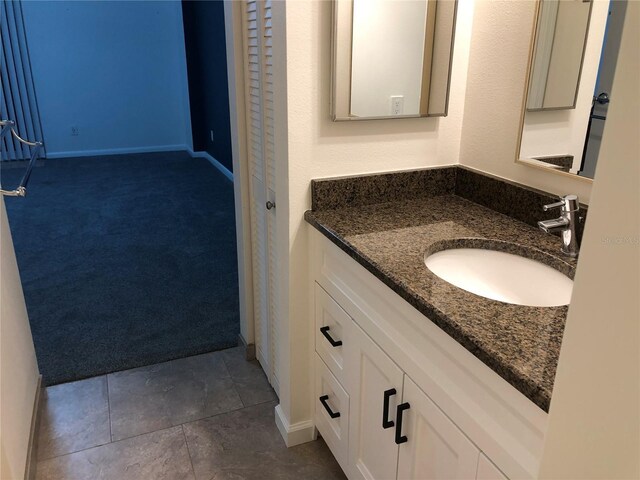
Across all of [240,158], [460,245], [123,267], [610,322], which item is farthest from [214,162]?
[610,322]

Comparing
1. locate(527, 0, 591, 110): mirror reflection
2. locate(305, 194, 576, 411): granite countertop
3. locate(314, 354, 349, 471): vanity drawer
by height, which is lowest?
locate(314, 354, 349, 471): vanity drawer

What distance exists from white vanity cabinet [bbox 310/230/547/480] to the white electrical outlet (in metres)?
0.44

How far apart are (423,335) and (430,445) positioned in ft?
0.79

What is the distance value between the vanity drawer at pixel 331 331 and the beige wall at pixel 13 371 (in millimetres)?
897

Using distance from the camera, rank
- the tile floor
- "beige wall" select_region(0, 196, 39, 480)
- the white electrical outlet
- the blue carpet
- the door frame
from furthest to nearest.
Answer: the blue carpet → the door frame → the tile floor → the white electrical outlet → "beige wall" select_region(0, 196, 39, 480)

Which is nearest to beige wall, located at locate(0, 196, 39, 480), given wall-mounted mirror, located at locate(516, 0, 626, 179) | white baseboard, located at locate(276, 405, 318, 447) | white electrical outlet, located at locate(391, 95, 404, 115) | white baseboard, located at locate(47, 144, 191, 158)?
white baseboard, located at locate(276, 405, 318, 447)

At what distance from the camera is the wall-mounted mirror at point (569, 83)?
1.21 metres

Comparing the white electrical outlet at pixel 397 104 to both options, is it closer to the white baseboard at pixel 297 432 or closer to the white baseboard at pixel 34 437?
the white baseboard at pixel 297 432

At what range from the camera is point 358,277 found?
1.36 meters

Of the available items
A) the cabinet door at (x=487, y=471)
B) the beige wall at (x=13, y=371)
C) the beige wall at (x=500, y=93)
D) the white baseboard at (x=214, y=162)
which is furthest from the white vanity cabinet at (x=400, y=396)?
the white baseboard at (x=214, y=162)

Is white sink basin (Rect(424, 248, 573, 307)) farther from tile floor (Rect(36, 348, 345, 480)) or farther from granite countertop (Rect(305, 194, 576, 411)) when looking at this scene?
tile floor (Rect(36, 348, 345, 480))

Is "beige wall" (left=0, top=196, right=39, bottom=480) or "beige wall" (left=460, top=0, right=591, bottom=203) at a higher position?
"beige wall" (left=460, top=0, right=591, bottom=203)

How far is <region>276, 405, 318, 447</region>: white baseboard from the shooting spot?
6.05ft

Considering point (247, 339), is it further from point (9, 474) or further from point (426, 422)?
point (426, 422)
